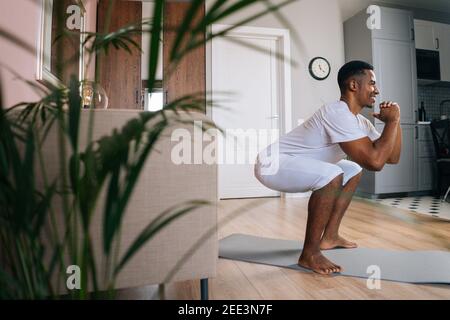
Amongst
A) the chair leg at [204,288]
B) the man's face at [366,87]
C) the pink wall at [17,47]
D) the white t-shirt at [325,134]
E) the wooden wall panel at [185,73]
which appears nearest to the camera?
the chair leg at [204,288]

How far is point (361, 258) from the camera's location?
153cm

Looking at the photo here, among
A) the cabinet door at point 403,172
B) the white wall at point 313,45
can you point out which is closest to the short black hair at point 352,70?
the white wall at point 313,45

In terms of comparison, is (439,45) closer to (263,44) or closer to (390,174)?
(390,174)

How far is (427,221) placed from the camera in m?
2.42

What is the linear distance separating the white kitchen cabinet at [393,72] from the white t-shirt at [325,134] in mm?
2562

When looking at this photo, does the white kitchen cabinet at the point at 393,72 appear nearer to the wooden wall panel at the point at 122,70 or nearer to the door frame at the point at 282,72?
the door frame at the point at 282,72

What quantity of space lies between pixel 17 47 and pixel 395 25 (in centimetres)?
418

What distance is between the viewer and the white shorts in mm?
1401

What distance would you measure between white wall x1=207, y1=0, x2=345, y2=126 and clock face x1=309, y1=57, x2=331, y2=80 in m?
0.05

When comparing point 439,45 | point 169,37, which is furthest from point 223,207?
point 439,45

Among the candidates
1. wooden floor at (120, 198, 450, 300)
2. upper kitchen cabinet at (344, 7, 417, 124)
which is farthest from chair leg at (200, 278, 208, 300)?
upper kitchen cabinet at (344, 7, 417, 124)

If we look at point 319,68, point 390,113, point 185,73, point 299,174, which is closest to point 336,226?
point 299,174

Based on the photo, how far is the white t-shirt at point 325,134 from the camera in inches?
54.6

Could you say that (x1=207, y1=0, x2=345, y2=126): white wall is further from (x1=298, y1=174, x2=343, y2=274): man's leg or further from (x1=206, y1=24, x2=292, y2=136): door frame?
(x1=298, y1=174, x2=343, y2=274): man's leg
